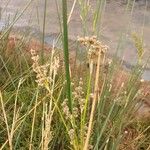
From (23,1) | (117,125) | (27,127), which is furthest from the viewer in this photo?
(23,1)

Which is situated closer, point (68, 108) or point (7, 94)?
point (68, 108)

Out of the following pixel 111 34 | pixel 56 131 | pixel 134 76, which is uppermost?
pixel 134 76

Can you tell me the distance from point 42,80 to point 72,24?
344 centimetres

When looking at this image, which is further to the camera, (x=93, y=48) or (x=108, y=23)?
(x=108, y=23)

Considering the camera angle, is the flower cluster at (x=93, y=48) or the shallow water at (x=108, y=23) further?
the shallow water at (x=108, y=23)

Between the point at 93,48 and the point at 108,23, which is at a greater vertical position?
the point at 93,48

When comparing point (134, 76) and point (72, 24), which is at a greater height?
point (134, 76)

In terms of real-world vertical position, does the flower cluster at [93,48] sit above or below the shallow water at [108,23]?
above

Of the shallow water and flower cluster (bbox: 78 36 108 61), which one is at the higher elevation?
flower cluster (bbox: 78 36 108 61)

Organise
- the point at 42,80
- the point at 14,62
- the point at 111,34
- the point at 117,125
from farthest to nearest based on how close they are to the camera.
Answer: the point at 111,34, the point at 14,62, the point at 117,125, the point at 42,80

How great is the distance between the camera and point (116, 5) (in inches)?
215

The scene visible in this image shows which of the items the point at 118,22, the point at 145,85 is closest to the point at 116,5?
the point at 118,22

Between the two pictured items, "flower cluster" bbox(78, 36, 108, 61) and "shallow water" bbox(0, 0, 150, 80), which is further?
"shallow water" bbox(0, 0, 150, 80)

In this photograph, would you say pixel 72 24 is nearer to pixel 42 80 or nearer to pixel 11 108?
pixel 11 108
